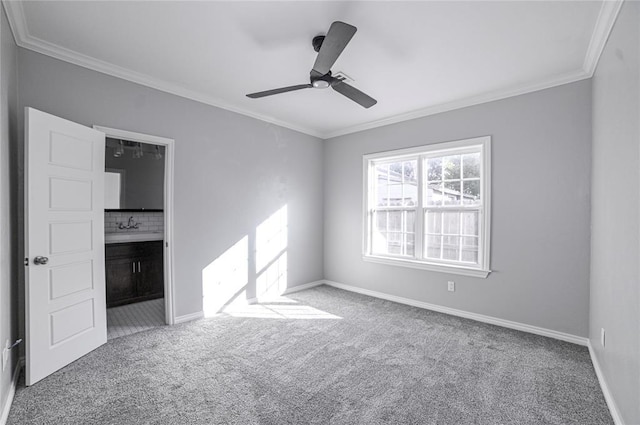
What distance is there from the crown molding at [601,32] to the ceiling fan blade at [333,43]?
5.68ft

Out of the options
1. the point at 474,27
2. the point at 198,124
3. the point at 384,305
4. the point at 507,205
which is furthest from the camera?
the point at 384,305

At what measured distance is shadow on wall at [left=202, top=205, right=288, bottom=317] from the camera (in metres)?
3.80

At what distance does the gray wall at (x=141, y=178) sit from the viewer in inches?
185

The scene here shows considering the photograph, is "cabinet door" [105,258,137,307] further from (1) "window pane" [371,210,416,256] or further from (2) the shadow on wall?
(1) "window pane" [371,210,416,256]

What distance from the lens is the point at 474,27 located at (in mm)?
2287

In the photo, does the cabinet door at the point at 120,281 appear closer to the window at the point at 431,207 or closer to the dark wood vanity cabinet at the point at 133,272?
the dark wood vanity cabinet at the point at 133,272

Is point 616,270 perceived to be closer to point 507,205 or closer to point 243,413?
point 507,205

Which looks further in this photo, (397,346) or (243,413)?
(397,346)

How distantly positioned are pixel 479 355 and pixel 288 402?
6.02 feet

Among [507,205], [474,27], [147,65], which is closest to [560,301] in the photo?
[507,205]

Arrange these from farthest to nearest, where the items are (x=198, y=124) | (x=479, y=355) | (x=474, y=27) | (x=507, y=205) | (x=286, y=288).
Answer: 1. (x=286, y=288)
2. (x=198, y=124)
3. (x=507, y=205)
4. (x=479, y=355)
5. (x=474, y=27)

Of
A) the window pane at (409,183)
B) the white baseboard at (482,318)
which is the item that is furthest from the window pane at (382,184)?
the white baseboard at (482,318)

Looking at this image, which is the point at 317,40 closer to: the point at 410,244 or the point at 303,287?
the point at 410,244

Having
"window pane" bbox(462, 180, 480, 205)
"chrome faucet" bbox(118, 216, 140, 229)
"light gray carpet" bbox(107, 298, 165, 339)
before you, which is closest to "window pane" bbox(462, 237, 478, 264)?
"window pane" bbox(462, 180, 480, 205)
